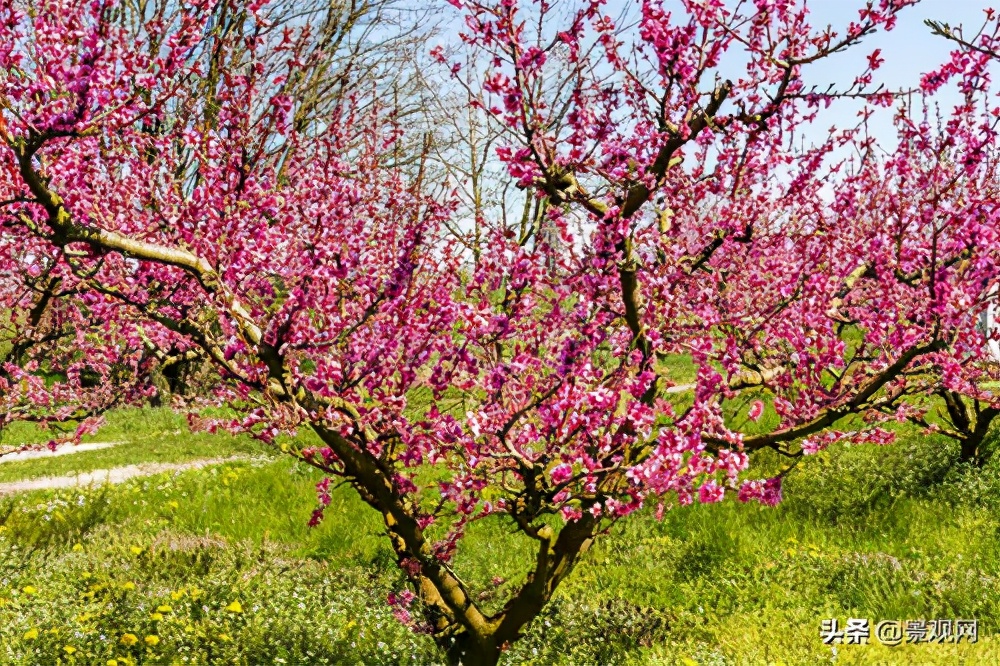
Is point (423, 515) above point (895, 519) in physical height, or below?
below

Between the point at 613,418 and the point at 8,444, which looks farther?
the point at 8,444

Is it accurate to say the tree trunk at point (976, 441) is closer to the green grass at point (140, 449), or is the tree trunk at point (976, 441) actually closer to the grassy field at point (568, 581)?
the grassy field at point (568, 581)

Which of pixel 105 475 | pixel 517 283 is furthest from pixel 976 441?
pixel 105 475

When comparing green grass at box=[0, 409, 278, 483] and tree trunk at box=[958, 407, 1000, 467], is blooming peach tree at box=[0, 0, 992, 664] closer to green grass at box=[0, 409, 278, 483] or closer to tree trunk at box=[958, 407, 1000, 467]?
tree trunk at box=[958, 407, 1000, 467]

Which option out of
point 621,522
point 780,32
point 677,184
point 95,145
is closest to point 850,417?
point 621,522

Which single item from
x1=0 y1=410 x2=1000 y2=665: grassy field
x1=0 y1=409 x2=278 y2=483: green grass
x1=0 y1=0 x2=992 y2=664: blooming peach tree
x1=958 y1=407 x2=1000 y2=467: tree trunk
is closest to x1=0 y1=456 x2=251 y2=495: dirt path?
x1=0 y1=409 x2=278 y2=483: green grass

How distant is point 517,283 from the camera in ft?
13.2

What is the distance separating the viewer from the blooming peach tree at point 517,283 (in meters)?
3.80

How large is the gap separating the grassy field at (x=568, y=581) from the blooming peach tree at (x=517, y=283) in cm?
133

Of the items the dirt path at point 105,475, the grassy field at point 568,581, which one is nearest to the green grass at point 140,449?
the dirt path at point 105,475

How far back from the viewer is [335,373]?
4.09 m

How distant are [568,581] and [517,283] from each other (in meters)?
3.90

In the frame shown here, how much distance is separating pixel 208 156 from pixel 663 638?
16.0 ft

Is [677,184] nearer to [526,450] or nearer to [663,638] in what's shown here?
[526,450]
